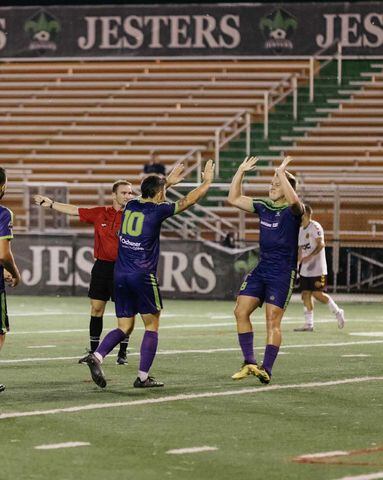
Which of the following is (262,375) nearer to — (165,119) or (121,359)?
(121,359)

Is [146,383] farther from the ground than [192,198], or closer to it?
closer to it

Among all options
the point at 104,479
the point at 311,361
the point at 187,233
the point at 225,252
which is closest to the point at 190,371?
the point at 311,361

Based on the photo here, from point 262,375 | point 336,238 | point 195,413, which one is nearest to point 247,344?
point 262,375

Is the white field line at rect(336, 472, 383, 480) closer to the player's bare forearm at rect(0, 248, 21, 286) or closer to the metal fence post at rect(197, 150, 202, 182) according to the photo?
the player's bare forearm at rect(0, 248, 21, 286)

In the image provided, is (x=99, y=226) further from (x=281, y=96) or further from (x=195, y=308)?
(x=281, y=96)

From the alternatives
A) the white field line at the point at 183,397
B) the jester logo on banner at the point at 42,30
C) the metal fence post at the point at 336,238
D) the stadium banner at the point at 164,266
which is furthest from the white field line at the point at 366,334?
the jester logo on banner at the point at 42,30

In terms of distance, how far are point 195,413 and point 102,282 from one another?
3905mm

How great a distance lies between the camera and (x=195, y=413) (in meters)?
9.55

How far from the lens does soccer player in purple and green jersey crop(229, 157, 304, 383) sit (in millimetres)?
11438

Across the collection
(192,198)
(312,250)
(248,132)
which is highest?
(248,132)

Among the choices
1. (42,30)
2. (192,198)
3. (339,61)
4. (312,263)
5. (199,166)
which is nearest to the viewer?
(192,198)

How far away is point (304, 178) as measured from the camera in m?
28.3

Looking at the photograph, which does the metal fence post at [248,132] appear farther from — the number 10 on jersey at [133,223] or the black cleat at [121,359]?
the number 10 on jersey at [133,223]

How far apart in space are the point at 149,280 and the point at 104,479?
4085 millimetres
